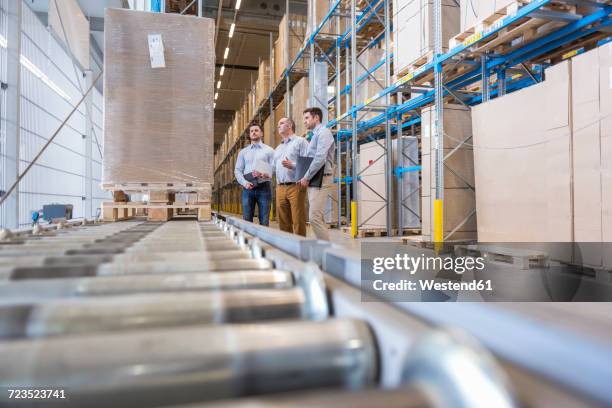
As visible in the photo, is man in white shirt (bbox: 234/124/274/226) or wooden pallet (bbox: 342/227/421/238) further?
wooden pallet (bbox: 342/227/421/238)

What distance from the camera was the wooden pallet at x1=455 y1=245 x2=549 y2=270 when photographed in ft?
10.1

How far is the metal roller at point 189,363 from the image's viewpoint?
477mm

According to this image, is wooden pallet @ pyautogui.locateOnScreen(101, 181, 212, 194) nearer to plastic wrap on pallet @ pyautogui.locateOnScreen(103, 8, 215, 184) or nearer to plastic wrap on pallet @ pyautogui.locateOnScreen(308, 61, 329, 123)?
plastic wrap on pallet @ pyautogui.locateOnScreen(103, 8, 215, 184)

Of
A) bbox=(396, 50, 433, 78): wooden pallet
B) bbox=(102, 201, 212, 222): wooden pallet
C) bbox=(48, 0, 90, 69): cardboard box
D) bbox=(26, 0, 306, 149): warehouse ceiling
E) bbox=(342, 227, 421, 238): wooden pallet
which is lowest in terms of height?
bbox=(342, 227, 421, 238): wooden pallet

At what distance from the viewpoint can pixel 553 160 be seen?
10.4ft

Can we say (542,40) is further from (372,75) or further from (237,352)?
(237,352)

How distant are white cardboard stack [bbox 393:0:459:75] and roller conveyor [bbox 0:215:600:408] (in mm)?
4785

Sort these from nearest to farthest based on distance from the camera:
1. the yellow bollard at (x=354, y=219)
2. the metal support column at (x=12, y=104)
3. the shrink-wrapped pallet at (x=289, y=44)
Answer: the metal support column at (x=12, y=104), the yellow bollard at (x=354, y=219), the shrink-wrapped pallet at (x=289, y=44)

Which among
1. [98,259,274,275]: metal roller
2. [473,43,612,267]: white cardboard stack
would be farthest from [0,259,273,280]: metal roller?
[473,43,612,267]: white cardboard stack

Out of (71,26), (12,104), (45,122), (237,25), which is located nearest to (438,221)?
(12,104)

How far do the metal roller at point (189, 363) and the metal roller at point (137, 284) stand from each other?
0.35 m

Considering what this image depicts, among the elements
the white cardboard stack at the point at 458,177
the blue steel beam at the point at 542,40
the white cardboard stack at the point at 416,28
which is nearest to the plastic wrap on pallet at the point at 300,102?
the white cardboard stack at the point at 416,28

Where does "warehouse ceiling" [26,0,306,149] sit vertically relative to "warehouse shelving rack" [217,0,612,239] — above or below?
above

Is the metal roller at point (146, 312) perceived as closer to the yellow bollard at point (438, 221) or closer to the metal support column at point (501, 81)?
the yellow bollard at point (438, 221)
